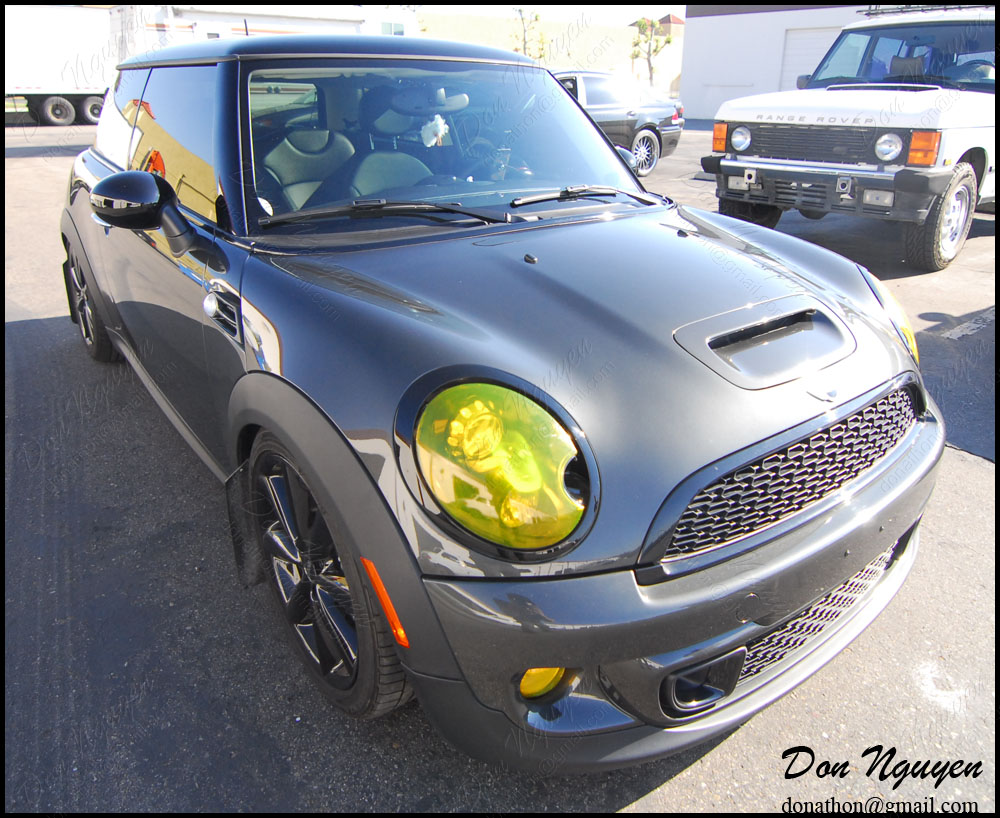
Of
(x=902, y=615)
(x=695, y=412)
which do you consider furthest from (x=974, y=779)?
(x=695, y=412)

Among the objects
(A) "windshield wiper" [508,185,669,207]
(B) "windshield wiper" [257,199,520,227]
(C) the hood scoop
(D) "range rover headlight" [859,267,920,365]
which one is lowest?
(D) "range rover headlight" [859,267,920,365]

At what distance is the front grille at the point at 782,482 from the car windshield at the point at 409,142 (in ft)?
4.04

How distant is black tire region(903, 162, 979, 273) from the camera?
5758 mm

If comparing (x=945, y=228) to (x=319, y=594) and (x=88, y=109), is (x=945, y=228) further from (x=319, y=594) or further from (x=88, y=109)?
(x=88, y=109)

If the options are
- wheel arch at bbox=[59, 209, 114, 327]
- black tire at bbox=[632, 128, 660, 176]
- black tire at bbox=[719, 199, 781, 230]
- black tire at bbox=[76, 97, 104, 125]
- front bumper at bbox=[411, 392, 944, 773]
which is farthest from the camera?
black tire at bbox=[76, 97, 104, 125]

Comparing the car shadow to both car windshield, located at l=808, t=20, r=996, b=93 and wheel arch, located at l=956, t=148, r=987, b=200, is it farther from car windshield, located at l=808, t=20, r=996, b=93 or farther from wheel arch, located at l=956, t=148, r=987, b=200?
car windshield, located at l=808, t=20, r=996, b=93

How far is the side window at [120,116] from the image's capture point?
3.18 meters

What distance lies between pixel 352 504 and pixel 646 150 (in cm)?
1119

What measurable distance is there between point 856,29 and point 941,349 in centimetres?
423

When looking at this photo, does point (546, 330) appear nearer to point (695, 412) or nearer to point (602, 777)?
point (695, 412)

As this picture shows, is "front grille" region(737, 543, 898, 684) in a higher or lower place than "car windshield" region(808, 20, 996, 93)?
lower

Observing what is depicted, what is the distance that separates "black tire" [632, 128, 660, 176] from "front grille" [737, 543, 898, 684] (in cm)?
1010

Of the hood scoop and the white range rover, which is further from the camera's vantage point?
the white range rover

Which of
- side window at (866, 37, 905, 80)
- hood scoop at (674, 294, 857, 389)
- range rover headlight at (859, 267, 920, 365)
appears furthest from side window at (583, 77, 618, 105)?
hood scoop at (674, 294, 857, 389)
